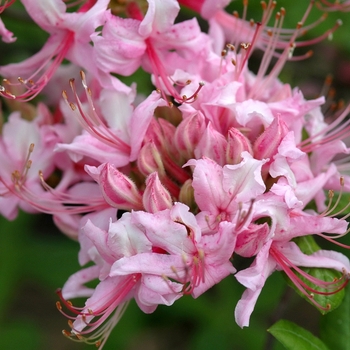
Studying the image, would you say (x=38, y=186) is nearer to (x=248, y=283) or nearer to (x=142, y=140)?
(x=142, y=140)

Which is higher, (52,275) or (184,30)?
(184,30)

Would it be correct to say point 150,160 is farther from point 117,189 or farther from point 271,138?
point 271,138

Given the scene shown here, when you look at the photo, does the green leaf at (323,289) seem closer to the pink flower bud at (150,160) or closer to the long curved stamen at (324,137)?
the long curved stamen at (324,137)

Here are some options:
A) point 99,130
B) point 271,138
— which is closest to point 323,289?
point 271,138

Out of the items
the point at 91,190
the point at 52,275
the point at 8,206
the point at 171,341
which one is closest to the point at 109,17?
the point at 91,190

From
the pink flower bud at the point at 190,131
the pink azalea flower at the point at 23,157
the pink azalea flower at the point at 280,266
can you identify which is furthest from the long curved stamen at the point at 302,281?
the pink azalea flower at the point at 23,157

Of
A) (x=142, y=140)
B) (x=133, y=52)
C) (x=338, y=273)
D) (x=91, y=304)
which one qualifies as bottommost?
(x=91, y=304)

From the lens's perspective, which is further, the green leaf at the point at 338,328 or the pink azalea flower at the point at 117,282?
the green leaf at the point at 338,328
